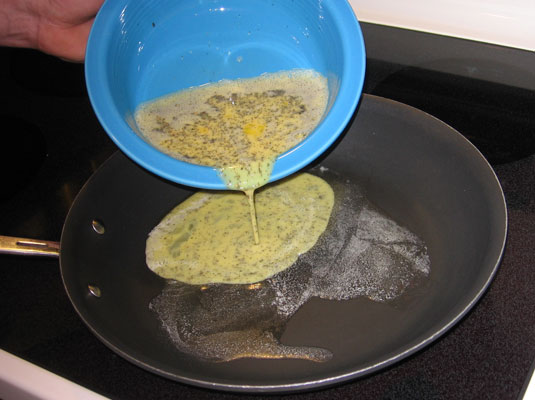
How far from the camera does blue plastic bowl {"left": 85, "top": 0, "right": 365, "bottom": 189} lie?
2.61ft

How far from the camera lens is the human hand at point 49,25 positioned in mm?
1142


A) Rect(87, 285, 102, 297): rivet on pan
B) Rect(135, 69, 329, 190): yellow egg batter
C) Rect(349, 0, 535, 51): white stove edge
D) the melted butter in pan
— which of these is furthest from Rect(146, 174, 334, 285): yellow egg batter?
Rect(349, 0, 535, 51): white stove edge

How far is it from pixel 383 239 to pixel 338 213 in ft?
0.41

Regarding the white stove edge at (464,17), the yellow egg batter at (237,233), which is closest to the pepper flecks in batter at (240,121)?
the yellow egg batter at (237,233)

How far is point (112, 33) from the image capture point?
0.83m

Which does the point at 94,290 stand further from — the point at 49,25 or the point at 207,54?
the point at 49,25

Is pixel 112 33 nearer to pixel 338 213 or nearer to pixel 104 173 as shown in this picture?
pixel 104 173

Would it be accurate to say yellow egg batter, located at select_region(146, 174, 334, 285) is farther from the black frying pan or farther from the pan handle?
the pan handle

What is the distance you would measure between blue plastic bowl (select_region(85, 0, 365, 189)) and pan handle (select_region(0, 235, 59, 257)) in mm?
262

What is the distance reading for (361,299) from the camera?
94 centimetres

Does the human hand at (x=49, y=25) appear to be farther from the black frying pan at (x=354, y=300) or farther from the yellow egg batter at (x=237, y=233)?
the yellow egg batter at (x=237, y=233)

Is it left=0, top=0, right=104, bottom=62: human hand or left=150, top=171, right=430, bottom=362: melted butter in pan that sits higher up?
left=0, top=0, right=104, bottom=62: human hand

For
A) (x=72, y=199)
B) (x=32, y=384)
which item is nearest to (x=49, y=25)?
(x=72, y=199)

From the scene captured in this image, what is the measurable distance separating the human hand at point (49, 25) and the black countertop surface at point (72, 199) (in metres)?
0.16
